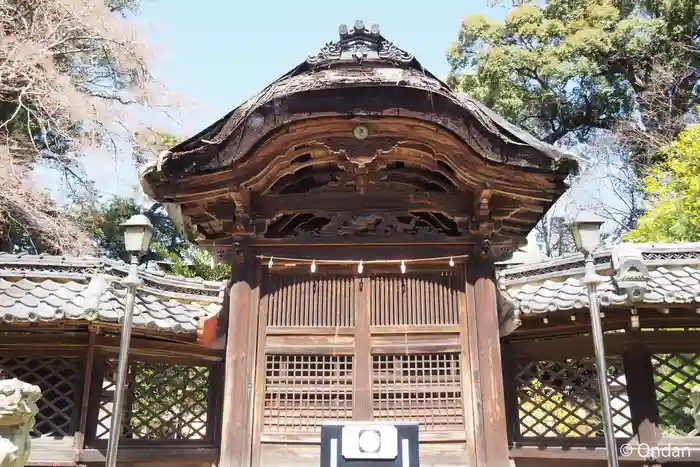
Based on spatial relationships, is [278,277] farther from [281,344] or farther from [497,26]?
[497,26]

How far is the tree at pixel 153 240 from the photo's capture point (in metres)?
20.9

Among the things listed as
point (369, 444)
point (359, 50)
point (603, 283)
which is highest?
point (359, 50)

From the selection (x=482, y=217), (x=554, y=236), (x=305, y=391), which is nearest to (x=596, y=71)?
(x=554, y=236)

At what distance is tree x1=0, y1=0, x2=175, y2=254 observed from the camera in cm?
1666

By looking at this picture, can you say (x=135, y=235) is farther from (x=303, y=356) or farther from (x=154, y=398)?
(x=154, y=398)

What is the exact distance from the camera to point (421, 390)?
6129 mm

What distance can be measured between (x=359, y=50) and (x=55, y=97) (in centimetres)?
1413

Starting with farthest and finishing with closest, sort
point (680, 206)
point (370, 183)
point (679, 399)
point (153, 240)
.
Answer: point (153, 240) → point (680, 206) → point (679, 399) → point (370, 183)

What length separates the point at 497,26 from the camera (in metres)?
29.3

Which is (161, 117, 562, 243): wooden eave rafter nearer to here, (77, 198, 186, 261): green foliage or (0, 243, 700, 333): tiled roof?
(0, 243, 700, 333): tiled roof

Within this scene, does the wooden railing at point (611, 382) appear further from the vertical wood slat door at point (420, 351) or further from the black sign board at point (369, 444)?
→ the black sign board at point (369, 444)

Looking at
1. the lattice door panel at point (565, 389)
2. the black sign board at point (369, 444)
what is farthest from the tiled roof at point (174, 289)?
the black sign board at point (369, 444)

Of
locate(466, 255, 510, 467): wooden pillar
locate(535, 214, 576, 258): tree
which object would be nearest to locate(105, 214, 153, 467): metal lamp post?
locate(466, 255, 510, 467): wooden pillar

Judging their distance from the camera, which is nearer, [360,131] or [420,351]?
[360,131]
